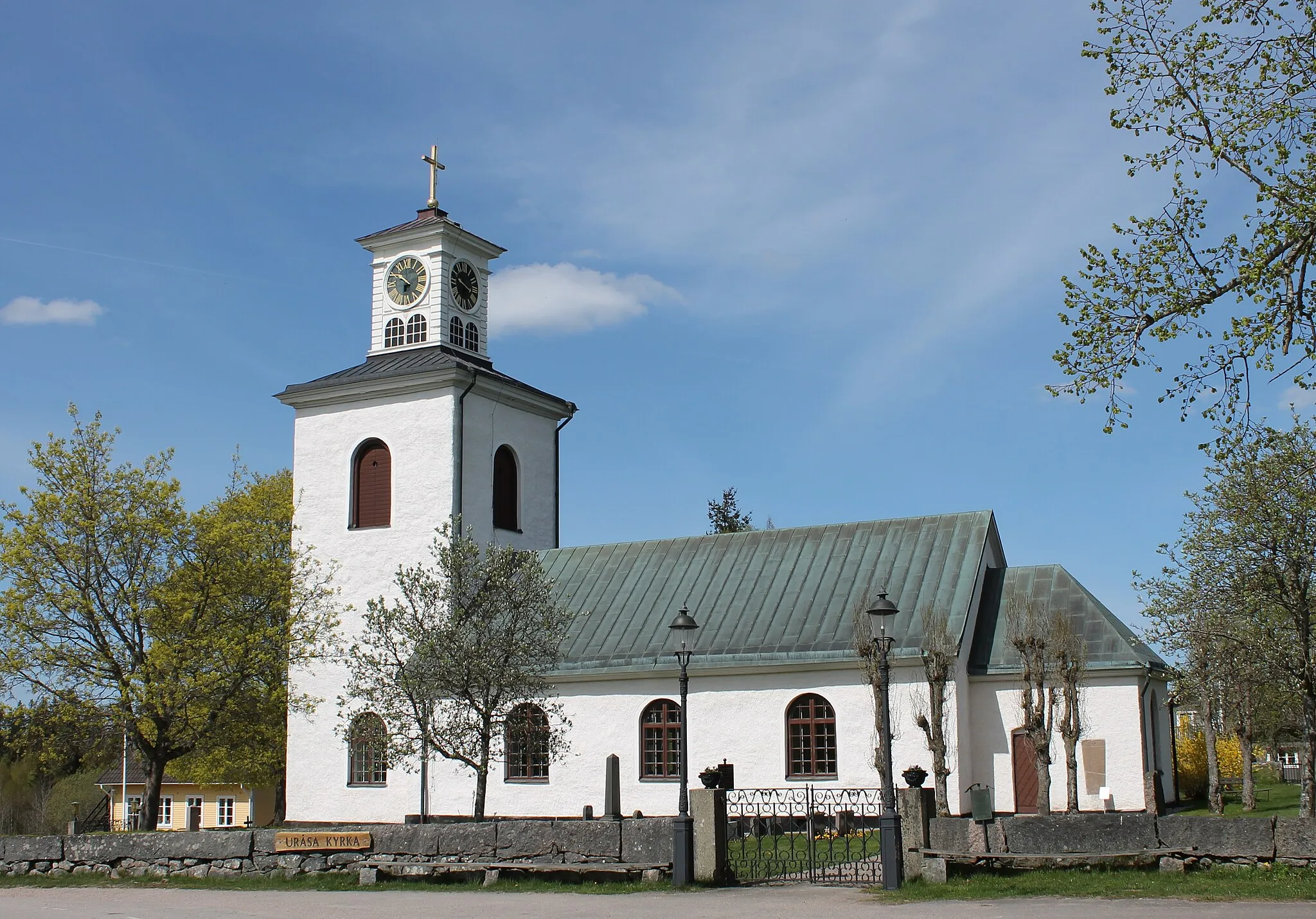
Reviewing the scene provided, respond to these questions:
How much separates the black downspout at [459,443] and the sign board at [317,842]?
1084 cm

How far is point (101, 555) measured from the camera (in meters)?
25.5

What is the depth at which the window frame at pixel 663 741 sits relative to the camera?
25922 millimetres

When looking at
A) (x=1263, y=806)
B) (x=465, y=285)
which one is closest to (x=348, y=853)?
(x=465, y=285)

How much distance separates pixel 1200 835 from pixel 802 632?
11.5m

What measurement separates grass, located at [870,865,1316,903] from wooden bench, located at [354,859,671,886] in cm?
308

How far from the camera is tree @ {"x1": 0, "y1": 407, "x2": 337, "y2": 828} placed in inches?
976

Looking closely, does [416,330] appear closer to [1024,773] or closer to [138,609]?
[138,609]

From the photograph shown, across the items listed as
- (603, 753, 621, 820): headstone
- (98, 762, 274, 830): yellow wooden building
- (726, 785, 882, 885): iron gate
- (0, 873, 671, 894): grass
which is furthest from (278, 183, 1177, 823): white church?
(98, 762, 274, 830): yellow wooden building

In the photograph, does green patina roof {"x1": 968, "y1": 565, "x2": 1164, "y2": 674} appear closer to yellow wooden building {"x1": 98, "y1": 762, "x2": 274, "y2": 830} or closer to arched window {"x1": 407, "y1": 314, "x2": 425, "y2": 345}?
arched window {"x1": 407, "y1": 314, "x2": 425, "y2": 345}

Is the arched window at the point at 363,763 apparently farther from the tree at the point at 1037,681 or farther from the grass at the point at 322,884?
the tree at the point at 1037,681

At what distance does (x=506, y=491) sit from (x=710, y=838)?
52.0ft

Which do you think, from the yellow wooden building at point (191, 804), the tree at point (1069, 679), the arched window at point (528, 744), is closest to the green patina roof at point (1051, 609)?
A: the tree at point (1069, 679)

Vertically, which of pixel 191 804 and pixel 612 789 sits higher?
pixel 612 789

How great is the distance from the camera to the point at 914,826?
51.7ft
